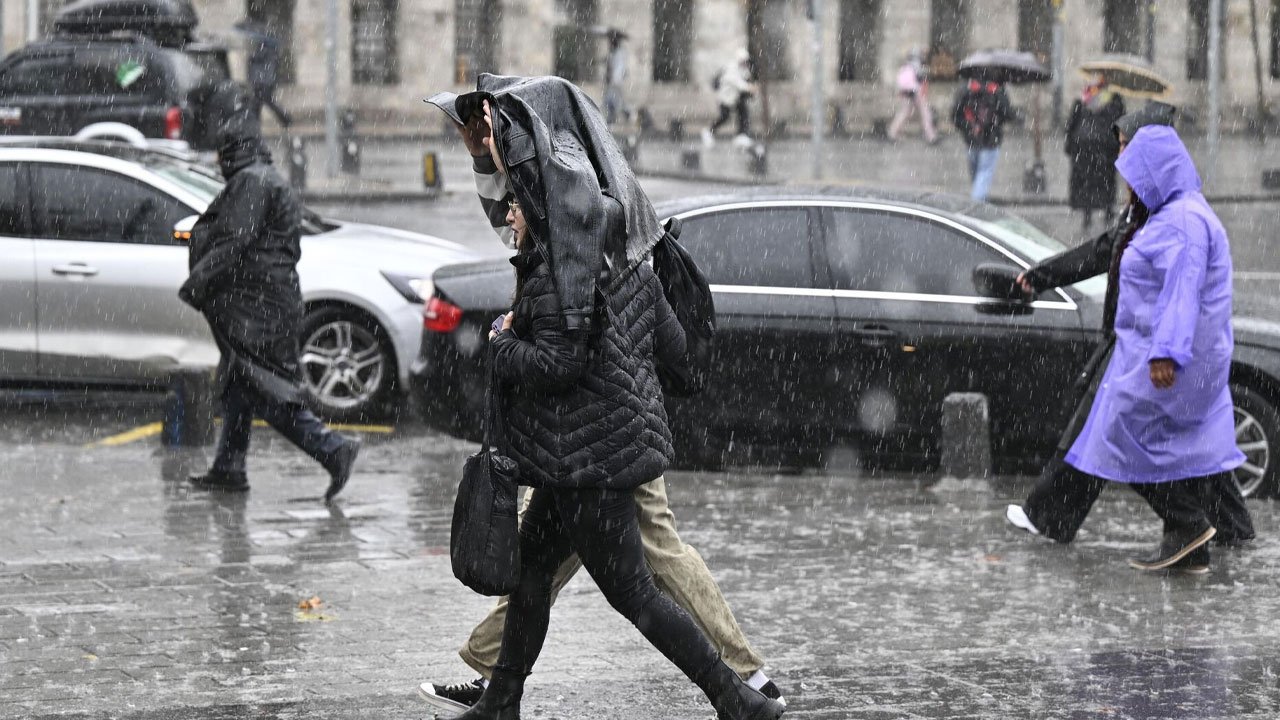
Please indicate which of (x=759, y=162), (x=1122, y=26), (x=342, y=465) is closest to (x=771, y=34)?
(x=1122, y=26)

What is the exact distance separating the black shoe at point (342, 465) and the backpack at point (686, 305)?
3.96 metres

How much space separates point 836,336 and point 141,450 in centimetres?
384

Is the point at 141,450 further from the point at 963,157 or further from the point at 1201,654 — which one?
the point at 963,157

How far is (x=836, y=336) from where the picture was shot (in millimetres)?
9508

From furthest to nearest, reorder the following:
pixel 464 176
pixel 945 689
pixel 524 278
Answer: pixel 464 176
pixel 945 689
pixel 524 278

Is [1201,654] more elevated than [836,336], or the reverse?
[836,336]

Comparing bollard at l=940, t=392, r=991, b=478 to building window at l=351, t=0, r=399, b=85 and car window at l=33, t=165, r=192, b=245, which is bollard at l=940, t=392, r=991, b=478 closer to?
car window at l=33, t=165, r=192, b=245

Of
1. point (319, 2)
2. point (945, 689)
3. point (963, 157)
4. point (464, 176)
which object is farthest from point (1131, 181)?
point (319, 2)

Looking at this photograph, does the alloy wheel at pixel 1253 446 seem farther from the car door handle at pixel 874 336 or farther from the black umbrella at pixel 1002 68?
the black umbrella at pixel 1002 68

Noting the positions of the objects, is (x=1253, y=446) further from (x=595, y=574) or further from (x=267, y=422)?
(x=595, y=574)

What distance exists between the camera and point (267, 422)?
9.38 meters

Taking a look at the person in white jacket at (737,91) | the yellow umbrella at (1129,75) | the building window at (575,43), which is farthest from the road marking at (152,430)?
the building window at (575,43)

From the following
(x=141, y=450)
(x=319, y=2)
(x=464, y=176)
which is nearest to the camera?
(x=141, y=450)

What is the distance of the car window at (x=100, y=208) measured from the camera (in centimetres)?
1143
